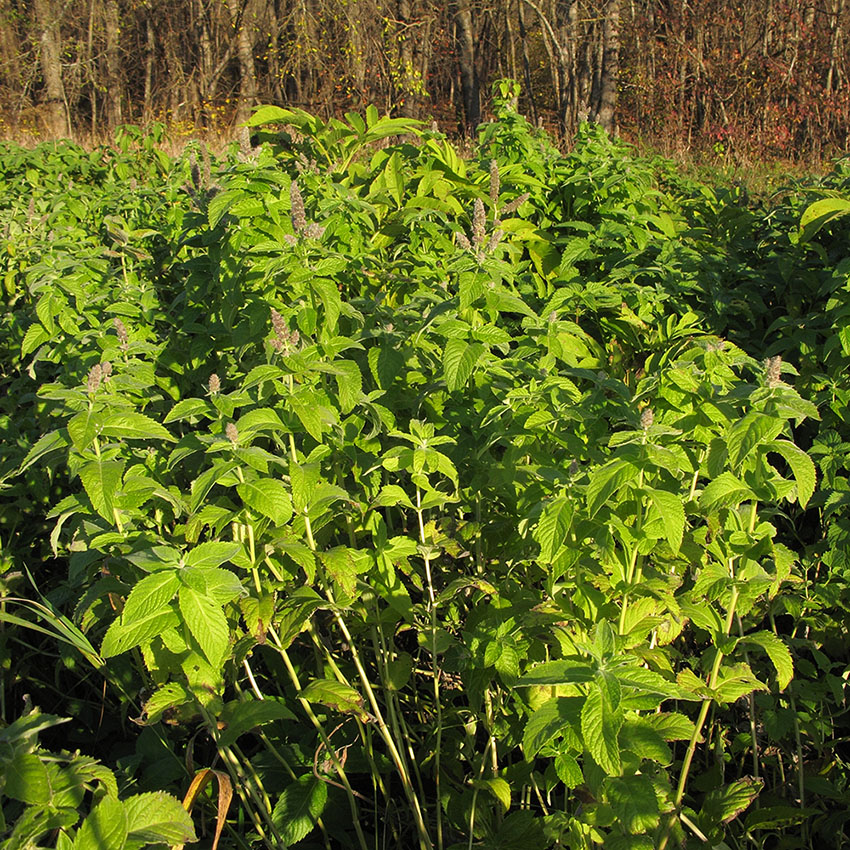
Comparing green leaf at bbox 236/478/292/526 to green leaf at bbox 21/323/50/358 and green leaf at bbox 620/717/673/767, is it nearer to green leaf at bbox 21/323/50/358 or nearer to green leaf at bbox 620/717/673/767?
green leaf at bbox 620/717/673/767

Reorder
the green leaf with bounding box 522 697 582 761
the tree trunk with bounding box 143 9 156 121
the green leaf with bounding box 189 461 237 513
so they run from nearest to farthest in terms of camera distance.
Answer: the green leaf with bounding box 522 697 582 761
the green leaf with bounding box 189 461 237 513
the tree trunk with bounding box 143 9 156 121

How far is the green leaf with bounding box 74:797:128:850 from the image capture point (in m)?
1.26

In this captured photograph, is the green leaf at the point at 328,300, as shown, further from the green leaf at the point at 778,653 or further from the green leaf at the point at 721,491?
the green leaf at the point at 778,653

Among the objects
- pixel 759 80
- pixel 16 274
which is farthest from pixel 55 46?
pixel 16 274

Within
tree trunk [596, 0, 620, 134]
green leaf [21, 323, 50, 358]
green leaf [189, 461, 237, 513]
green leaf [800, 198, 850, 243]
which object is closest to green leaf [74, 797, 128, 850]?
green leaf [189, 461, 237, 513]

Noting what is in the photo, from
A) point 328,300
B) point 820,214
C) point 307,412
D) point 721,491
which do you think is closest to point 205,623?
point 307,412

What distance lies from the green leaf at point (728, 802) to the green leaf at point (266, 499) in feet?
4.00

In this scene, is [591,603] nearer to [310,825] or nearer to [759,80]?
[310,825]

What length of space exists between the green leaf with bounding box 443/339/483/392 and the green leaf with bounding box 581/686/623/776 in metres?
0.82

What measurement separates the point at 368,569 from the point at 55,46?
17646 millimetres

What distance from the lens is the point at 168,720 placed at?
6.16 ft

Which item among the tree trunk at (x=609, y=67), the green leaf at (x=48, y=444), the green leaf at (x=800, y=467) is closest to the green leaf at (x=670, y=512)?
the green leaf at (x=800, y=467)

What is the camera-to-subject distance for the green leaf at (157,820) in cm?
134

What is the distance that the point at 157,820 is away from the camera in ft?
4.59
